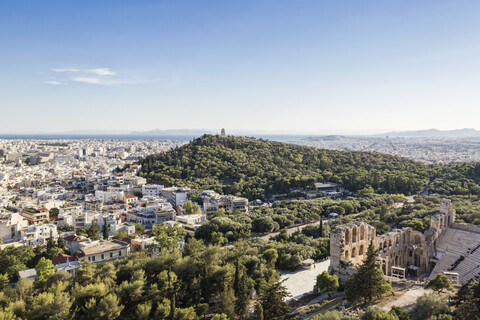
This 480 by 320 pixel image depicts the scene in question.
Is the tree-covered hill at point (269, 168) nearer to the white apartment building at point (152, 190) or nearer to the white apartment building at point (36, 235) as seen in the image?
the white apartment building at point (152, 190)

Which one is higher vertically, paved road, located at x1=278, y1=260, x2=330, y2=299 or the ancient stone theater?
the ancient stone theater

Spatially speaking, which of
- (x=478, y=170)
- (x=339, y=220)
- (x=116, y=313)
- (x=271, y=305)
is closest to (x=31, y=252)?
(x=116, y=313)

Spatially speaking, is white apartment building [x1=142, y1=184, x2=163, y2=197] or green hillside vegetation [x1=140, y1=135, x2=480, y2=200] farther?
white apartment building [x1=142, y1=184, x2=163, y2=197]

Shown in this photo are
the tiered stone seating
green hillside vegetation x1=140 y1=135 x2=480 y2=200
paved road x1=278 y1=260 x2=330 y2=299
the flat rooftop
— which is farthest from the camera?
green hillside vegetation x1=140 y1=135 x2=480 y2=200

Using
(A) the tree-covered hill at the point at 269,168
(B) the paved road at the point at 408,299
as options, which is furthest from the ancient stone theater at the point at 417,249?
(A) the tree-covered hill at the point at 269,168

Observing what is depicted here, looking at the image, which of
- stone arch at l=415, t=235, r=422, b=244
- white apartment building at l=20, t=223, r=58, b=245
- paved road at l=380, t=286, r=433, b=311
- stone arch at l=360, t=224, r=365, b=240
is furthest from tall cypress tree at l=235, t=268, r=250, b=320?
white apartment building at l=20, t=223, r=58, b=245

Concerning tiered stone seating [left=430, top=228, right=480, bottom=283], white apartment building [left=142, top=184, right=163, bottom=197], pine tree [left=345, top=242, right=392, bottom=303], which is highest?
pine tree [left=345, top=242, right=392, bottom=303]

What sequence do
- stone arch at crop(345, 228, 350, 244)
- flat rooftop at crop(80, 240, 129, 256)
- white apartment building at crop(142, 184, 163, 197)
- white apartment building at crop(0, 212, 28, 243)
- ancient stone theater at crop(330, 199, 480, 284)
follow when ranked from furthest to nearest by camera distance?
white apartment building at crop(142, 184, 163, 197) → white apartment building at crop(0, 212, 28, 243) → flat rooftop at crop(80, 240, 129, 256) → stone arch at crop(345, 228, 350, 244) → ancient stone theater at crop(330, 199, 480, 284)

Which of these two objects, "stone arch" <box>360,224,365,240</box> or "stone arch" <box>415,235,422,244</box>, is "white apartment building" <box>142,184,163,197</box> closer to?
"stone arch" <box>360,224,365,240</box>
